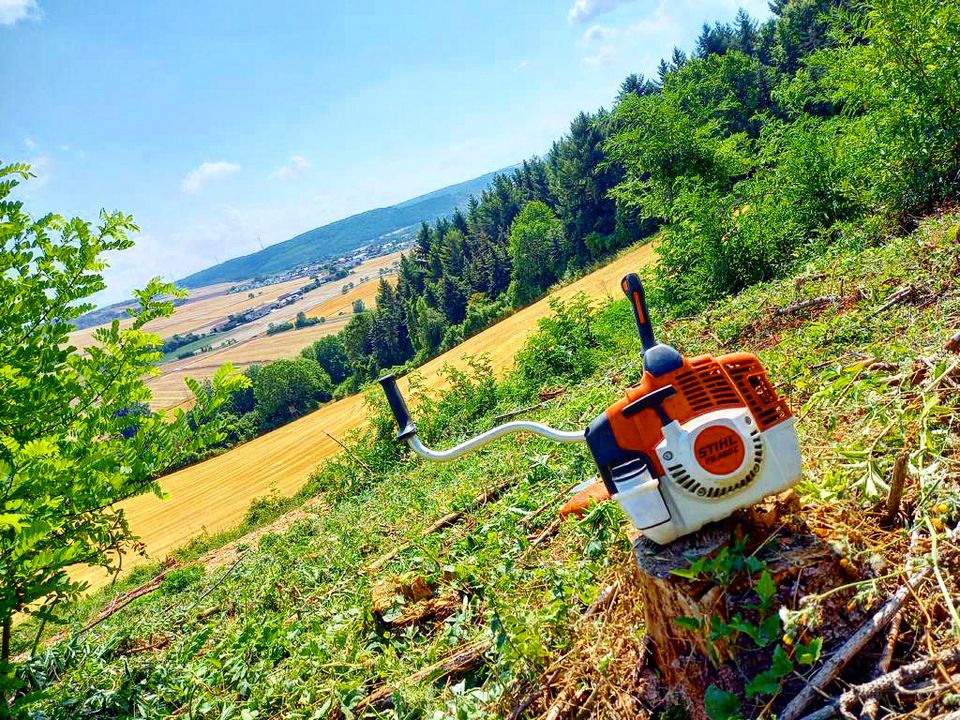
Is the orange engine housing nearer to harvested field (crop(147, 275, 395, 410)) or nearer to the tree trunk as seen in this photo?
the tree trunk

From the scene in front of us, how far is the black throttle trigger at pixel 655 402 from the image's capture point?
2.36 metres

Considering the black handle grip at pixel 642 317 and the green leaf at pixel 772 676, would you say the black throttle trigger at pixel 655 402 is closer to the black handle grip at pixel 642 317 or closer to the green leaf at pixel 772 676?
the black handle grip at pixel 642 317

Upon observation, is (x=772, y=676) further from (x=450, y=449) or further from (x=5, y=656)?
(x=5, y=656)

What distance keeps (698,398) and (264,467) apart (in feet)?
145

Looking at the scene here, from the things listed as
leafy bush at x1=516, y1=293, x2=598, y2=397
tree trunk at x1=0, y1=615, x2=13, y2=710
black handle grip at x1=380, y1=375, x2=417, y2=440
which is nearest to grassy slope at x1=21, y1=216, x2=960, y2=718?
tree trunk at x1=0, y1=615, x2=13, y2=710

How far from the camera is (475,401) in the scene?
14.5 metres

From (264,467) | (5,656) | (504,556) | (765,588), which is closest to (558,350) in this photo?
(504,556)

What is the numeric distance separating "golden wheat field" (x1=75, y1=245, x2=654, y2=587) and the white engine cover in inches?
1039

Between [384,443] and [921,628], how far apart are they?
41.3ft

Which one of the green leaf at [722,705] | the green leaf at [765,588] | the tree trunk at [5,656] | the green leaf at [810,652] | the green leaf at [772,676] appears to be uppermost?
the tree trunk at [5,656]

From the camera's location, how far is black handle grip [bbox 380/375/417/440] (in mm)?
2713

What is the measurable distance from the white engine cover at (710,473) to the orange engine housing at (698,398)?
0.05 metres

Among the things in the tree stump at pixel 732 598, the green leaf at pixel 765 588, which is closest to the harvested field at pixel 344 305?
the tree stump at pixel 732 598

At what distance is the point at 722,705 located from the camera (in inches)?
82.6
